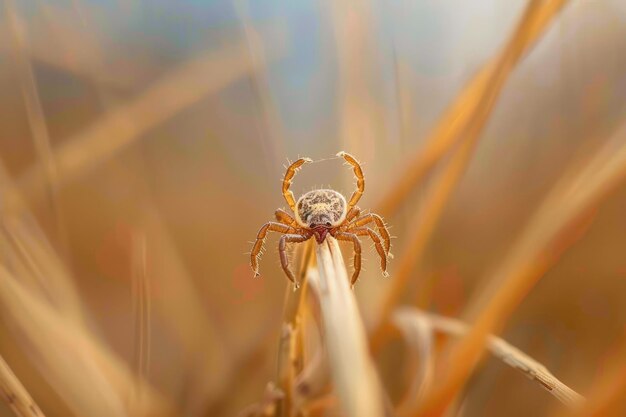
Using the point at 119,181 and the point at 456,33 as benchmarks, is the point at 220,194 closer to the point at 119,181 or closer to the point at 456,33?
the point at 119,181

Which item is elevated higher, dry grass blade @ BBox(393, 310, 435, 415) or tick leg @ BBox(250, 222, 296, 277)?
tick leg @ BBox(250, 222, 296, 277)

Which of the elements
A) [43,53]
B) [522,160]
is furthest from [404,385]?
[43,53]

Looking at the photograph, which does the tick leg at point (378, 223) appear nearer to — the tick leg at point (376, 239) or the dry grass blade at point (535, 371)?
the tick leg at point (376, 239)

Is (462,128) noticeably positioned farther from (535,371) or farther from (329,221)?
(535,371)

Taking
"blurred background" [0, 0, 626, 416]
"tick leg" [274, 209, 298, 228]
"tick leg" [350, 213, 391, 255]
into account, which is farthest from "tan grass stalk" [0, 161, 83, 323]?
"tick leg" [350, 213, 391, 255]

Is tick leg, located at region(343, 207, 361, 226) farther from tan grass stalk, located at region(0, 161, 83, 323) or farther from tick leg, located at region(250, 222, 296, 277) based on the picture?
tan grass stalk, located at region(0, 161, 83, 323)

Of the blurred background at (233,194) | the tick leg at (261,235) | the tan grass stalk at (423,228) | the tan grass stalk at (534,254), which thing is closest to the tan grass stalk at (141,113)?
the blurred background at (233,194)
